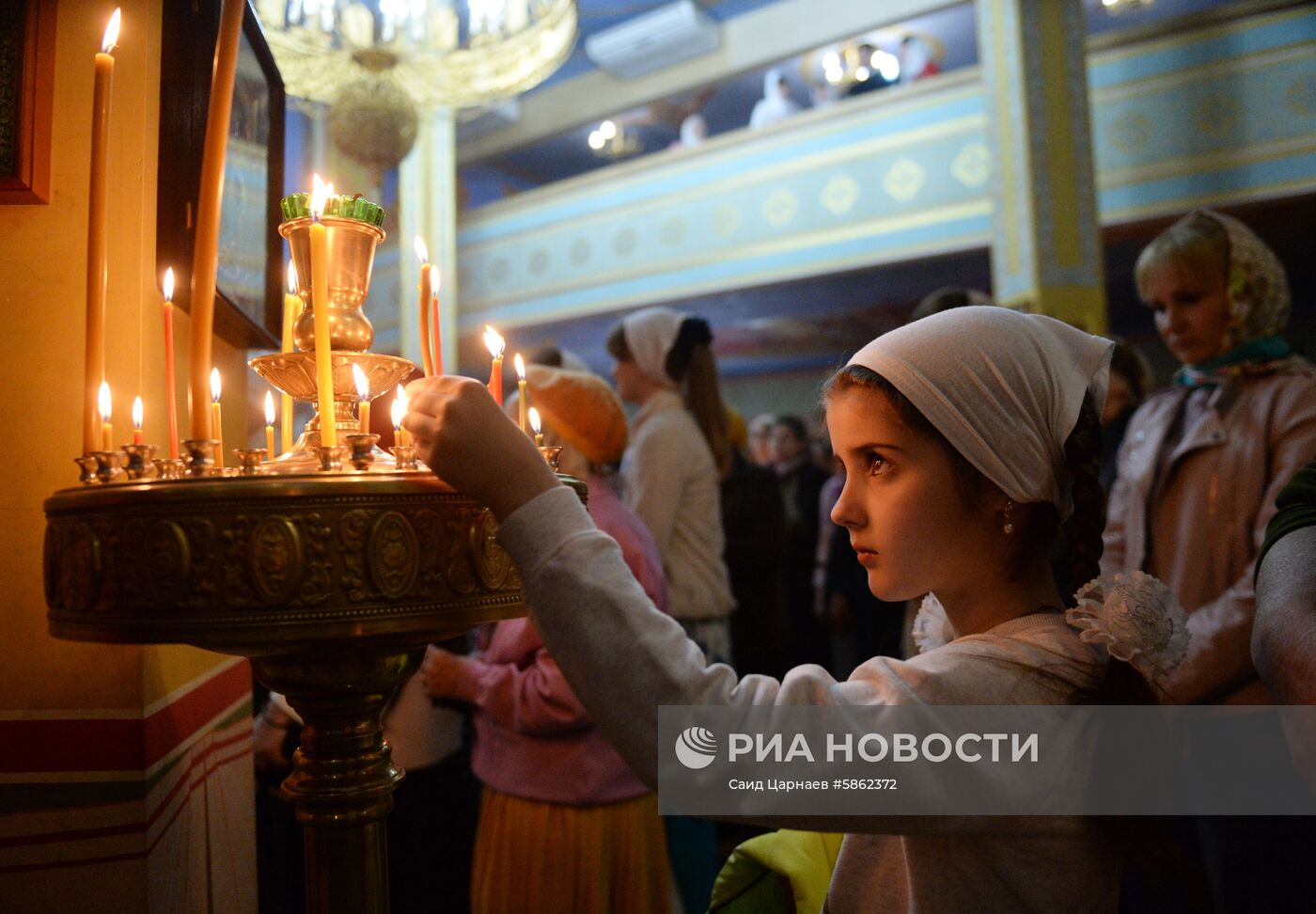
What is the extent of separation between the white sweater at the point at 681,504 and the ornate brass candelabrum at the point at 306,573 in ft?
6.26

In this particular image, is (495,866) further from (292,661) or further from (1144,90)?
(1144,90)

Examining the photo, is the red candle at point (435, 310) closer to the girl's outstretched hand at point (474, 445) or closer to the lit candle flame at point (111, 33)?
the girl's outstretched hand at point (474, 445)

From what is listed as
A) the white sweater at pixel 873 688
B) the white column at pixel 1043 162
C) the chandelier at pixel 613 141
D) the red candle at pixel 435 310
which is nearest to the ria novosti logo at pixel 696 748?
the white sweater at pixel 873 688

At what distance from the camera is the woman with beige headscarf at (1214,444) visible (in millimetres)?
1812

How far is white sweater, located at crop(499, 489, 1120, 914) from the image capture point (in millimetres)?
702

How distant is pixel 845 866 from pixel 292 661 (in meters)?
0.60

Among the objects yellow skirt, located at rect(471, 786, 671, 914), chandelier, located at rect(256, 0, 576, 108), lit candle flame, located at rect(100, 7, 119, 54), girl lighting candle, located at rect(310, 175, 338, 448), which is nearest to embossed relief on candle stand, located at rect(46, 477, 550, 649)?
girl lighting candle, located at rect(310, 175, 338, 448)

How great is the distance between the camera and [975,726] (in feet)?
2.52

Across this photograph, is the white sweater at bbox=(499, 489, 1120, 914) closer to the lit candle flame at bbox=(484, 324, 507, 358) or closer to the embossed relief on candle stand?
the embossed relief on candle stand

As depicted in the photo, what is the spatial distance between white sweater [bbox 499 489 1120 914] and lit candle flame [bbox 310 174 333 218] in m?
0.35

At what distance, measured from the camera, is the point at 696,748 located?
0.72m

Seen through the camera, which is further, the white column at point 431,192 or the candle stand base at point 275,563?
the white column at point 431,192

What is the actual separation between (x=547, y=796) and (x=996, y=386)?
4.28 ft

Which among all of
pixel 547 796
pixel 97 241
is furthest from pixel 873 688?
pixel 547 796
